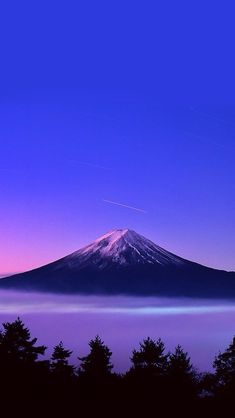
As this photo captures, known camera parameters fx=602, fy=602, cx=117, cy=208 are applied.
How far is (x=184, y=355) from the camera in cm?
5872

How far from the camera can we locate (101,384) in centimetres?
4175

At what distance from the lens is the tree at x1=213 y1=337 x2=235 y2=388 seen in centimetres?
5825

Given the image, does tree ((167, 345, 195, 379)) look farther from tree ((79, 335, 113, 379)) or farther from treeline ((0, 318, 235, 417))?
tree ((79, 335, 113, 379))

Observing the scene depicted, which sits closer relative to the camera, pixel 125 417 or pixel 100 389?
pixel 125 417

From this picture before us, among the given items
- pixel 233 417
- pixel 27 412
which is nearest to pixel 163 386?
pixel 233 417

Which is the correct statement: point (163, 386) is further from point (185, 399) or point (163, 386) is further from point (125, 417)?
point (125, 417)

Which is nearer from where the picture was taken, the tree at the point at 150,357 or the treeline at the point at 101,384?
the treeline at the point at 101,384

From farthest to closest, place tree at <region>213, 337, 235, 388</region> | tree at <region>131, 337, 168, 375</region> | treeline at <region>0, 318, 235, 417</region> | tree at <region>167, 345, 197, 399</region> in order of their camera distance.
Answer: tree at <region>213, 337, 235, 388</region>, tree at <region>131, 337, 168, 375</region>, tree at <region>167, 345, 197, 399</region>, treeline at <region>0, 318, 235, 417</region>

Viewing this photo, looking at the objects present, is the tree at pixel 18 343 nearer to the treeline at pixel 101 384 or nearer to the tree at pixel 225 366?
the treeline at pixel 101 384

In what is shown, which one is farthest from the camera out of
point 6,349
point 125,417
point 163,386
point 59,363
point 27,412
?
point 59,363

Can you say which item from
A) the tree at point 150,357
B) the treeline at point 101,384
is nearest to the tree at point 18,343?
the treeline at point 101,384

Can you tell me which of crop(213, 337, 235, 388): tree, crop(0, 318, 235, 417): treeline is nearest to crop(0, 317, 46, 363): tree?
crop(0, 318, 235, 417): treeline

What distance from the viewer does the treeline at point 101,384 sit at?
112 feet

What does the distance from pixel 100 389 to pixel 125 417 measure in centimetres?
836
